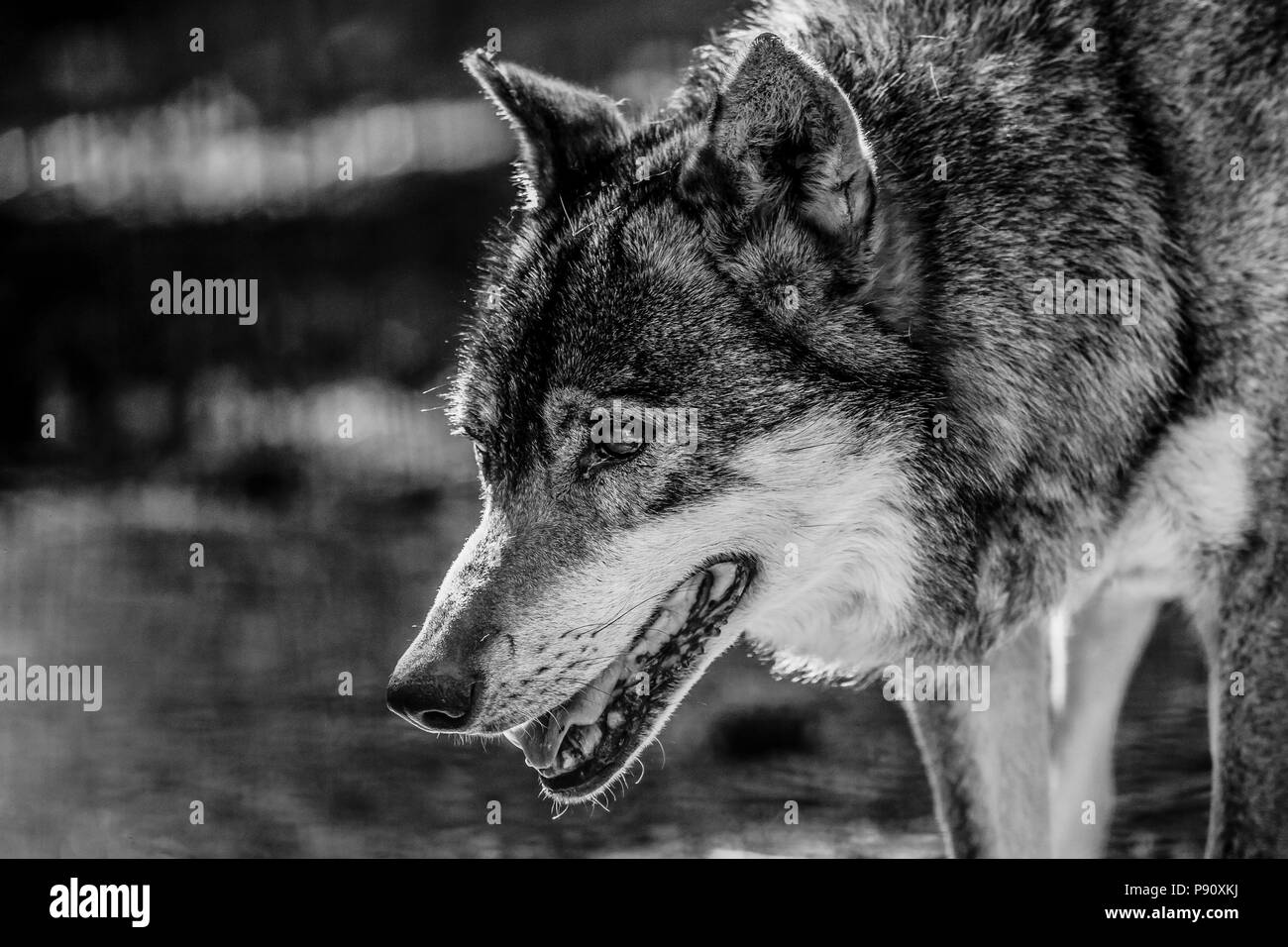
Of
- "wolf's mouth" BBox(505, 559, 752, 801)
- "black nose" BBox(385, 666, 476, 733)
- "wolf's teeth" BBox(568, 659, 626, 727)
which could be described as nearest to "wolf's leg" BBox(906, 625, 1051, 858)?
"wolf's mouth" BBox(505, 559, 752, 801)

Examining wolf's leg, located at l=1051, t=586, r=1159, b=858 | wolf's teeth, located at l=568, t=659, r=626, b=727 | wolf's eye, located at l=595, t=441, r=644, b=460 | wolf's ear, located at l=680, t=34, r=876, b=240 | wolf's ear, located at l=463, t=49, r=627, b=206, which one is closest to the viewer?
wolf's ear, located at l=680, t=34, r=876, b=240

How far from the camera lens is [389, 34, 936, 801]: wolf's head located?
7.98 feet

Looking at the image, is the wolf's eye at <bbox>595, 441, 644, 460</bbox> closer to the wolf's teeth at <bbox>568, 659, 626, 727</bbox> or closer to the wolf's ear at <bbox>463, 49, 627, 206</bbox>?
the wolf's teeth at <bbox>568, 659, 626, 727</bbox>

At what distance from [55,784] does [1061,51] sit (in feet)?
12.5

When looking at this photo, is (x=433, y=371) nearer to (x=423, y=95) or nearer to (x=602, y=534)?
(x=423, y=95)

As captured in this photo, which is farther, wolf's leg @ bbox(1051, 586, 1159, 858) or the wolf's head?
wolf's leg @ bbox(1051, 586, 1159, 858)

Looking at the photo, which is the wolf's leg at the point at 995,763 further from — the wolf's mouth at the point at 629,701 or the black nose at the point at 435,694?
the black nose at the point at 435,694

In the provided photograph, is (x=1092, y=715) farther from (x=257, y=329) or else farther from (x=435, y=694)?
(x=257, y=329)

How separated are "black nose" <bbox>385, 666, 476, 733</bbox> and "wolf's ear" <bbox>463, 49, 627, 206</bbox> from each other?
111 cm

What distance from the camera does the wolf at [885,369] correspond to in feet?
8.19

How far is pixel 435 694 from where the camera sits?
2.35m

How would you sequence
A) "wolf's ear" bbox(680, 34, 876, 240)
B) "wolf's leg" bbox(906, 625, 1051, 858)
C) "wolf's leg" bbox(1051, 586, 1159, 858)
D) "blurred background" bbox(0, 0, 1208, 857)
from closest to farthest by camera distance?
"wolf's ear" bbox(680, 34, 876, 240), "wolf's leg" bbox(906, 625, 1051, 858), "wolf's leg" bbox(1051, 586, 1159, 858), "blurred background" bbox(0, 0, 1208, 857)

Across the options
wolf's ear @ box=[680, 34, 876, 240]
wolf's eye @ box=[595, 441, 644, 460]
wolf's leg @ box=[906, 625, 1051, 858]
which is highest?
wolf's ear @ box=[680, 34, 876, 240]

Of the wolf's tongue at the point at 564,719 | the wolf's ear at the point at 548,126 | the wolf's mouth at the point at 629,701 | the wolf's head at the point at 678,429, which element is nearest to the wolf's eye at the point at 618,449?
the wolf's head at the point at 678,429
